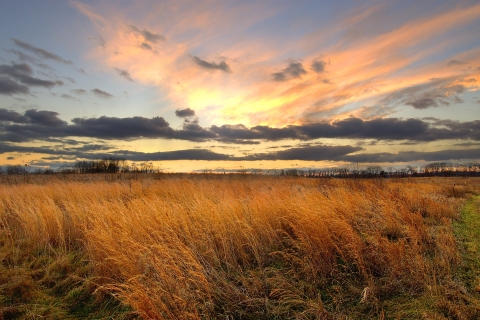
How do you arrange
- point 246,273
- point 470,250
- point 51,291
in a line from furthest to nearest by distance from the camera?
point 470,250, point 51,291, point 246,273

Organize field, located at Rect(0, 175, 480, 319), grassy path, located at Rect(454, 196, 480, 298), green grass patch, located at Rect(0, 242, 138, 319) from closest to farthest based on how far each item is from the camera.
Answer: field, located at Rect(0, 175, 480, 319), grassy path, located at Rect(454, 196, 480, 298), green grass patch, located at Rect(0, 242, 138, 319)

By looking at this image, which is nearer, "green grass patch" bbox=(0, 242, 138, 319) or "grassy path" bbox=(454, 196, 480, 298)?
"grassy path" bbox=(454, 196, 480, 298)

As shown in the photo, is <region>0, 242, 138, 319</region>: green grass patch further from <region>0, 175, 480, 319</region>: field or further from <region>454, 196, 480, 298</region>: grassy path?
<region>454, 196, 480, 298</region>: grassy path

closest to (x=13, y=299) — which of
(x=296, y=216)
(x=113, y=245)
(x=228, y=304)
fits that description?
(x=113, y=245)

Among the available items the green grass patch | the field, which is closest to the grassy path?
the field

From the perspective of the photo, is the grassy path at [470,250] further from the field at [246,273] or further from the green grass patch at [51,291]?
the green grass patch at [51,291]

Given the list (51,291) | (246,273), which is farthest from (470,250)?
(51,291)

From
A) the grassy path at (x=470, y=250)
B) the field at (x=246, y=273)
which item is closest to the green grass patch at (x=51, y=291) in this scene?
the field at (x=246, y=273)

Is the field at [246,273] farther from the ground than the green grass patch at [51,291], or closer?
farther from the ground

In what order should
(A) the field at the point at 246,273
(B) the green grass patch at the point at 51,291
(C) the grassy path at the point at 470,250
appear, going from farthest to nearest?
(B) the green grass patch at the point at 51,291
(C) the grassy path at the point at 470,250
(A) the field at the point at 246,273

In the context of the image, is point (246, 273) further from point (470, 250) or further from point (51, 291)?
point (470, 250)

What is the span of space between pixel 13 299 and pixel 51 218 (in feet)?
12.9

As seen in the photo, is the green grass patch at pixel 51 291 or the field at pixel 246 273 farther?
the green grass patch at pixel 51 291

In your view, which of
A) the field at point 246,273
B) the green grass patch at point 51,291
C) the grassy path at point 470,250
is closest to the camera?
the field at point 246,273
